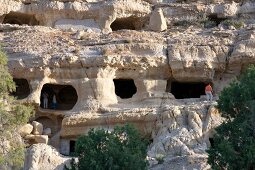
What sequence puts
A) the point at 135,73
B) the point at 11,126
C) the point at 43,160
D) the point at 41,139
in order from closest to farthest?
the point at 11,126 → the point at 43,160 → the point at 41,139 → the point at 135,73

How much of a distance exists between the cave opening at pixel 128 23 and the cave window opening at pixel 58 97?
4442mm

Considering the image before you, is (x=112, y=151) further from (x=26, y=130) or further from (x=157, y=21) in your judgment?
(x=157, y=21)

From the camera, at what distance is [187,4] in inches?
1153

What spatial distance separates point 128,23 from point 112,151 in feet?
48.0

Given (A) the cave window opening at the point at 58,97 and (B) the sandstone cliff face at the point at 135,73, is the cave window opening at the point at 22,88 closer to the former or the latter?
(B) the sandstone cliff face at the point at 135,73

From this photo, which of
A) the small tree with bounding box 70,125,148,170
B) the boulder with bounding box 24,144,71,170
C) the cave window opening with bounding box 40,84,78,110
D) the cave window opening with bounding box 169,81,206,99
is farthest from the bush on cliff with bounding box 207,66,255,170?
the cave window opening with bounding box 40,84,78,110

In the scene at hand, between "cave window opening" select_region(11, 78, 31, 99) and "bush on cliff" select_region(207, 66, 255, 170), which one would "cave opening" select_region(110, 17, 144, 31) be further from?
"bush on cliff" select_region(207, 66, 255, 170)

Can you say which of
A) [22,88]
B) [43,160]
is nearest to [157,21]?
[22,88]

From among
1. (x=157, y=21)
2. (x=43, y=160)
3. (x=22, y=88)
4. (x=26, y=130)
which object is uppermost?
(x=157, y=21)

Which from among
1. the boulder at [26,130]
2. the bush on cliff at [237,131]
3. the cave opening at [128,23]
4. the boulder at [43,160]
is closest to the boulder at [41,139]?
the boulder at [26,130]

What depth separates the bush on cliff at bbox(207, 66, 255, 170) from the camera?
49.7 feet

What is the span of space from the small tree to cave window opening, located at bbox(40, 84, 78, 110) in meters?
8.77

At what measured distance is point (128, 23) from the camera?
3019 centimetres

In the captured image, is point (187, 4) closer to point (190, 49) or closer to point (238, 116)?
point (190, 49)
